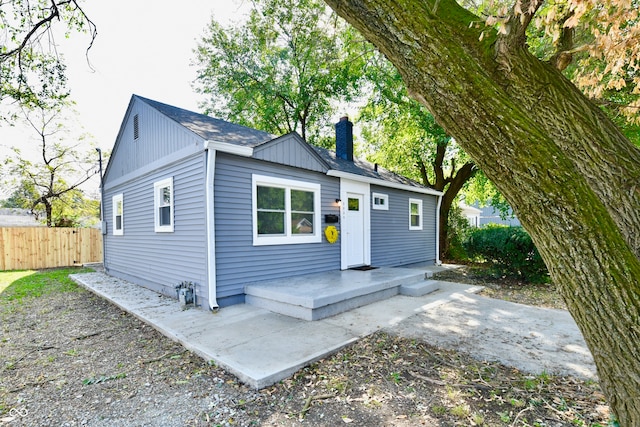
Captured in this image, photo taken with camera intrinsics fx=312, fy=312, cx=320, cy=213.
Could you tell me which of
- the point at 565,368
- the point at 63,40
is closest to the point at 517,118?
the point at 565,368

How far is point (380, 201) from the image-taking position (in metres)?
9.38

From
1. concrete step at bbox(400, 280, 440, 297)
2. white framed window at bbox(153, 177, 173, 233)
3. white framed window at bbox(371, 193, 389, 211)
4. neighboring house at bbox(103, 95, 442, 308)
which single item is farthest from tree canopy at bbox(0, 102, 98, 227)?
concrete step at bbox(400, 280, 440, 297)

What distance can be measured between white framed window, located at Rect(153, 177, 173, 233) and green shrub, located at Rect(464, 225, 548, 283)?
7.91 meters

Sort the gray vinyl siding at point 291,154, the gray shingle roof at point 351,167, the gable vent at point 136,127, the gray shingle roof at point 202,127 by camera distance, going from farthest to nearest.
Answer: the gray shingle roof at point 351,167 < the gable vent at point 136,127 < the gray vinyl siding at point 291,154 < the gray shingle roof at point 202,127

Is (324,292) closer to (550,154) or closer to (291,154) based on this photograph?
(291,154)

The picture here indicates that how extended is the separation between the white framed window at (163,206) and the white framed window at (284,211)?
73.0 inches

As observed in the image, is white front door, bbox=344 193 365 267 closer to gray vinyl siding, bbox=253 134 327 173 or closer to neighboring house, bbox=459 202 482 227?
gray vinyl siding, bbox=253 134 327 173

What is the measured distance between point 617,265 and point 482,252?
8073 mm

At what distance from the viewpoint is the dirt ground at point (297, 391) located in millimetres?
2445

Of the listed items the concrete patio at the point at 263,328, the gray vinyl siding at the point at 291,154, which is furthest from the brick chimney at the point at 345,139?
the concrete patio at the point at 263,328

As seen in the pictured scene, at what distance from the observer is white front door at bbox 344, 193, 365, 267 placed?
8.06 m

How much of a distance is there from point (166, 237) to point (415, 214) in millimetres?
8015

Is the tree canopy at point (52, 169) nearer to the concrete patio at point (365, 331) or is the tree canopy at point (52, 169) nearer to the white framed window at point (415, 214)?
the concrete patio at point (365, 331)

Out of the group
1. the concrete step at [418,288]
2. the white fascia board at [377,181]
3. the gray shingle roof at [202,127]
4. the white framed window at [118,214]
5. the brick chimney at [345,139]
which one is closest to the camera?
the gray shingle roof at [202,127]
